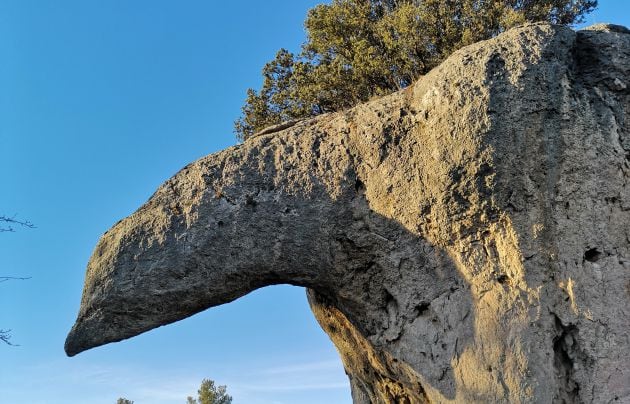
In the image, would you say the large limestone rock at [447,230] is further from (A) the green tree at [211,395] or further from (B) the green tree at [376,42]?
(A) the green tree at [211,395]

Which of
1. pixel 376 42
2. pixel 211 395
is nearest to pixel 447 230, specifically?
pixel 376 42

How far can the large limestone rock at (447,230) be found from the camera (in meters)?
6.80

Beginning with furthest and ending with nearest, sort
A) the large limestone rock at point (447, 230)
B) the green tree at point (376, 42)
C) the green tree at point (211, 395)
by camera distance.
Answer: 1. the green tree at point (211, 395)
2. the green tree at point (376, 42)
3. the large limestone rock at point (447, 230)

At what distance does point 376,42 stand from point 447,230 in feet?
31.3

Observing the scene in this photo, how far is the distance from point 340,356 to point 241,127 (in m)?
9.08

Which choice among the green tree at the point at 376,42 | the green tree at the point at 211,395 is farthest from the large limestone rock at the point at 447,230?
the green tree at the point at 211,395

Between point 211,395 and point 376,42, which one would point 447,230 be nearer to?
point 376,42

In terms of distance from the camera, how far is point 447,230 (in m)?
7.30

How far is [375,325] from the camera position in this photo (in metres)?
7.76

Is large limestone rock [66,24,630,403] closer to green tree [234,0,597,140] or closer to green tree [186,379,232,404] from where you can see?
green tree [234,0,597,140]

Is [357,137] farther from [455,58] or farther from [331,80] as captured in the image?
[331,80]

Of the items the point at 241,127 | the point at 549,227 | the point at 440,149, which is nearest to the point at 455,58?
the point at 440,149

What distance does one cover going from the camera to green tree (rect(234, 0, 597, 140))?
48.8 feet

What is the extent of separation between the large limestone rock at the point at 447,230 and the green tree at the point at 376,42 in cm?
720
